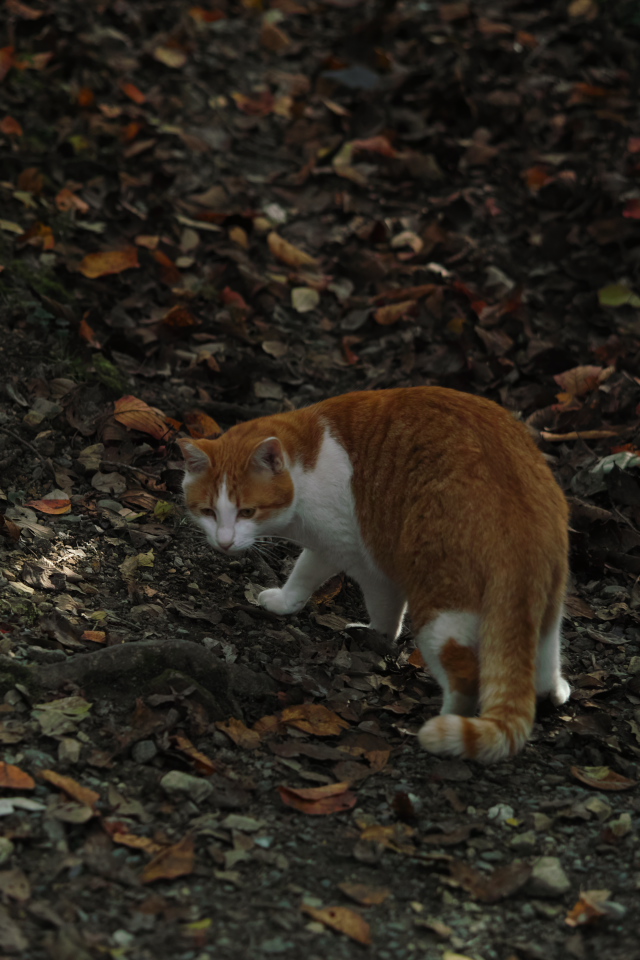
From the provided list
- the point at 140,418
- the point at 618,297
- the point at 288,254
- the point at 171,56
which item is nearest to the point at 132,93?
the point at 171,56

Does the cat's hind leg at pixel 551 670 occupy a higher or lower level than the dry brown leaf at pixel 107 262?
lower

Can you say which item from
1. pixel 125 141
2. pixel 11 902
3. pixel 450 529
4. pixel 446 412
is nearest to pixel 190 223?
pixel 125 141

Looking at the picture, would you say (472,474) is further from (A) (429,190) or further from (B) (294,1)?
(B) (294,1)

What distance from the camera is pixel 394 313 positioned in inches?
223

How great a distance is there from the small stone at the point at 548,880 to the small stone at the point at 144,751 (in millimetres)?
1097

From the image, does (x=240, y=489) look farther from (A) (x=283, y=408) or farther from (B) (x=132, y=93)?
(B) (x=132, y=93)

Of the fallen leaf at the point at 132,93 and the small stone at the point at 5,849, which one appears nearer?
the small stone at the point at 5,849

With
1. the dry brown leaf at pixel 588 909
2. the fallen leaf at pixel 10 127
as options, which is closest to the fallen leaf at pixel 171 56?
the fallen leaf at pixel 10 127

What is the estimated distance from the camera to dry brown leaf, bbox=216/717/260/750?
2.93m

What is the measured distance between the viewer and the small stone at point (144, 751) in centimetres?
274

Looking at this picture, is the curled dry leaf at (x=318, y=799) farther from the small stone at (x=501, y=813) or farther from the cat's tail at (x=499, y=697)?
the small stone at (x=501, y=813)

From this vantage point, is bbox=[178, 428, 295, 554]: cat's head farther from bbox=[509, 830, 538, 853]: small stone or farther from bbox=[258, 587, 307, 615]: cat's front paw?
bbox=[509, 830, 538, 853]: small stone

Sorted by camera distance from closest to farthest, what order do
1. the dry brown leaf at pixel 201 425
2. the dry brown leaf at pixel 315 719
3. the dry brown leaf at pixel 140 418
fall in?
the dry brown leaf at pixel 315 719 → the dry brown leaf at pixel 140 418 → the dry brown leaf at pixel 201 425

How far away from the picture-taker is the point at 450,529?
10.2ft
